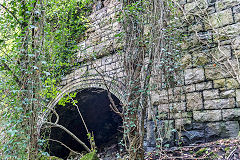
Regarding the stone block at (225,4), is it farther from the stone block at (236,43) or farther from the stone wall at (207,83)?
the stone block at (236,43)

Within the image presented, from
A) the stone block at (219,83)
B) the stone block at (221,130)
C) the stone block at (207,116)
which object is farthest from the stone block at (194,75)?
the stone block at (221,130)

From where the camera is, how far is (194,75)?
3.31 meters

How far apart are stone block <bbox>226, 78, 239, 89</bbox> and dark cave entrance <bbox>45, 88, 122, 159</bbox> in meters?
3.93

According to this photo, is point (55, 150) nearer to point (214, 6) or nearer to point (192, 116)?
point (192, 116)

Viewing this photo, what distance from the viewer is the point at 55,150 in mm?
7711

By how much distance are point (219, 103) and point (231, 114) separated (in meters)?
0.21

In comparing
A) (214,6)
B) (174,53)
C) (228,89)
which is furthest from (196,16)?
(228,89)

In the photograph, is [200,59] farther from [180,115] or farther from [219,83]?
[180,115]

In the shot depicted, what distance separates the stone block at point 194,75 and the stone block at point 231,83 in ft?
1.16

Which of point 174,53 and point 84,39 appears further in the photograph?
point 84,39

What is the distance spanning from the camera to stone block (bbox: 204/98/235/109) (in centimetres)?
295

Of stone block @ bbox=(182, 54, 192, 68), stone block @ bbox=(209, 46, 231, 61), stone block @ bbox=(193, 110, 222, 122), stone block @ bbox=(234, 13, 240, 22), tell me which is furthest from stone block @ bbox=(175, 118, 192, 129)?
stone block @ bbox=(234, 13, 240, 22)

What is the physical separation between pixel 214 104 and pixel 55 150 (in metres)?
6.27

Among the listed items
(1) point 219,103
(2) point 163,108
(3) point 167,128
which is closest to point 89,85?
(2) point 163,108
